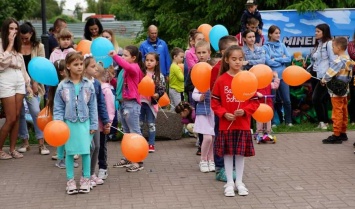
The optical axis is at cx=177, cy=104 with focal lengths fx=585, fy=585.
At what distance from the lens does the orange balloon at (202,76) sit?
6.80 m

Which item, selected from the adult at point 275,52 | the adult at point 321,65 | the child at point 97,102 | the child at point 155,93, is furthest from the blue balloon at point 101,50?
the adult at point 321,65

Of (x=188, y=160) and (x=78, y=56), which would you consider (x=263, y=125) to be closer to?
(x=188, y=160)

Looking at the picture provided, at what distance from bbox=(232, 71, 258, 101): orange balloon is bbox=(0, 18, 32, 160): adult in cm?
347

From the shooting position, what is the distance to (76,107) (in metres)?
6.39

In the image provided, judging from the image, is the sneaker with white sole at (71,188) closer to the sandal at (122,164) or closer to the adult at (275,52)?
the sandal at (122,164)

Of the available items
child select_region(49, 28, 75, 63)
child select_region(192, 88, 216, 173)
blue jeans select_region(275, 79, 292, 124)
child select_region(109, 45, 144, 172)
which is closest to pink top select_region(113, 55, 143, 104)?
child select_region(109, 45, 144, 172)

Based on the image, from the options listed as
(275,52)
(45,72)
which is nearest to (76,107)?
(45,72)

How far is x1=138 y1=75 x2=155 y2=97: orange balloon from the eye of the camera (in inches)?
303

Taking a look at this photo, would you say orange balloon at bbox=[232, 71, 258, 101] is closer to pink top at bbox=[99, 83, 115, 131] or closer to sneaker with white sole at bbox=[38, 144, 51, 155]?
pink top at bbox=[99, 83, 115, 131]

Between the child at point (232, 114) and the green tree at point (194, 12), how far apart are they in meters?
6.09

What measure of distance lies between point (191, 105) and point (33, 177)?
251 cm

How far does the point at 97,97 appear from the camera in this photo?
22.1ft

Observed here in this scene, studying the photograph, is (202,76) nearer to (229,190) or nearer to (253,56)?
(229,190)

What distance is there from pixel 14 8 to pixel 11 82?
69.1 ft
